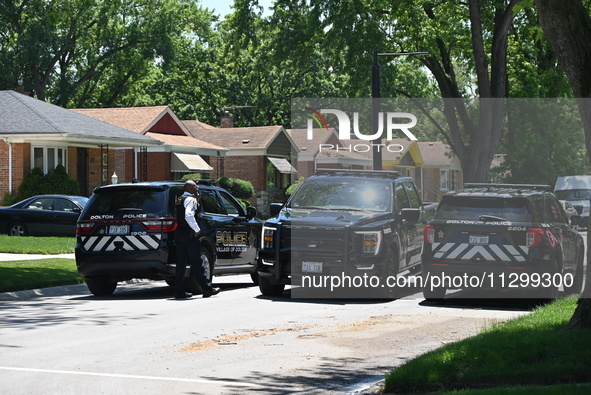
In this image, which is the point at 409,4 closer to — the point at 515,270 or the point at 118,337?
the point at 515,270

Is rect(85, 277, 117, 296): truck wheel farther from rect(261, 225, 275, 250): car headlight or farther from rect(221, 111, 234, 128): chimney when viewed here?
rect(221, 111, 234, 128): chimney

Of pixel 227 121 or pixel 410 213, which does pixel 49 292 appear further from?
pixel 227 121

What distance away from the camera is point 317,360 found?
9430 millimetres

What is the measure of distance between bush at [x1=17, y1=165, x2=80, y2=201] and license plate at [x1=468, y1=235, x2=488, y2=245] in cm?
2584

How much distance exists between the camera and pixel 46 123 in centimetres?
3719

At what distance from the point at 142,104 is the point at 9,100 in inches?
1176

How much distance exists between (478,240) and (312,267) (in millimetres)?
2655

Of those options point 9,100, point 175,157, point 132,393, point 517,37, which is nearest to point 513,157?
point 517,37

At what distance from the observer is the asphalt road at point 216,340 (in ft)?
27.1

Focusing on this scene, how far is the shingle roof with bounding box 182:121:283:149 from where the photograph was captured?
55.8 metres

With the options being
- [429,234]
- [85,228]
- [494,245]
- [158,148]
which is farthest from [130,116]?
[494,245]

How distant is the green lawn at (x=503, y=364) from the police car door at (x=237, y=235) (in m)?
8.58

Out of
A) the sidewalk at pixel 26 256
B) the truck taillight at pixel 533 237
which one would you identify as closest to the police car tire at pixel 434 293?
the truck taillight at pixel 533 237

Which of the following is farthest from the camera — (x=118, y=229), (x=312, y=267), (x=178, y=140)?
(x=178, y=140)
